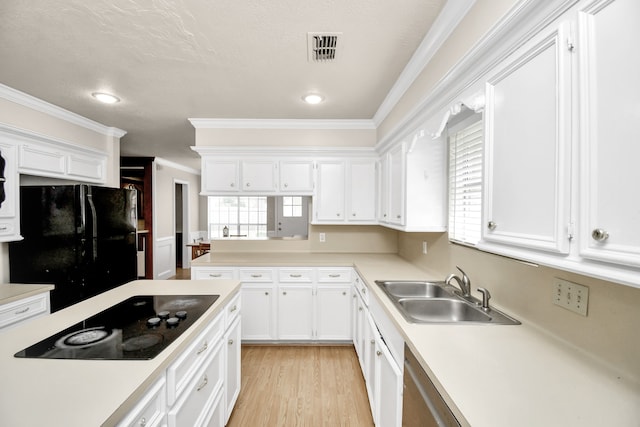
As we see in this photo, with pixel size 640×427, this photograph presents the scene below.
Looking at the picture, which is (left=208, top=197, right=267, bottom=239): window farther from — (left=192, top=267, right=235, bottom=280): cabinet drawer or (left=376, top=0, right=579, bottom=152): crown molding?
(left=376, top=0, right=579, bottom=152): crown molding

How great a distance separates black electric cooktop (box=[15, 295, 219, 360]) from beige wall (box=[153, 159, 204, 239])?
448 cm

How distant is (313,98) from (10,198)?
9.30 feet

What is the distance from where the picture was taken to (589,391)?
33.9 inches

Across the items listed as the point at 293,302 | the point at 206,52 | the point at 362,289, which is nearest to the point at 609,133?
the point at 362,289

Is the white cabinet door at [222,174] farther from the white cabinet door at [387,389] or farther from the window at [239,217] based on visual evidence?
the white cabinet door at [387,389]

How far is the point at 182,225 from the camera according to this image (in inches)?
272

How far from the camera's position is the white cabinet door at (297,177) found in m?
3.24

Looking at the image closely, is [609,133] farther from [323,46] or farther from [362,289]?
[362,289]

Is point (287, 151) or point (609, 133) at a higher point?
point (287, 151)

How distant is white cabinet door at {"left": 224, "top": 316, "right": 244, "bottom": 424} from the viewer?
177 centimetres

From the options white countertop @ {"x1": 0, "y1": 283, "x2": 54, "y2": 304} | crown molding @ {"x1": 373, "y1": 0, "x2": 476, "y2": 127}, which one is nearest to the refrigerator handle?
white countertop @ {"x1": 0, "y1": 283, "x2": 54, "y2": 304}

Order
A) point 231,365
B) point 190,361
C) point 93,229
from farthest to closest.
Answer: point 93,229, point 231,365, point 190,361

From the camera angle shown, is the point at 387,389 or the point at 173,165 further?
the point at 173,165

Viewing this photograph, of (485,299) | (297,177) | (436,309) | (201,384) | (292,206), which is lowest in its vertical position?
(201,384)
